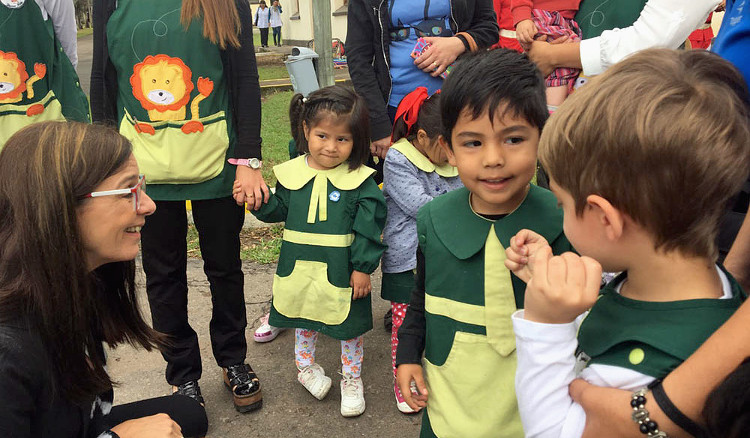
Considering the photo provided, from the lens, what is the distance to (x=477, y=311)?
1.66m

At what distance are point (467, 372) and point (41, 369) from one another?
1.10 m

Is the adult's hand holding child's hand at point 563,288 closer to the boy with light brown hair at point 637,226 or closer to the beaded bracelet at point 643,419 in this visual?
the boy with light brown hair at point 637,226

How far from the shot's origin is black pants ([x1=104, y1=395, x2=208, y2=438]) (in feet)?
6.47

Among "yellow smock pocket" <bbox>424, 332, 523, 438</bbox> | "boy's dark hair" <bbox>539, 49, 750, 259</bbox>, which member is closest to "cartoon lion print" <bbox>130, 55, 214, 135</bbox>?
"yellow smock pocket" <bbox>424, 332, 523, 438</bbox>

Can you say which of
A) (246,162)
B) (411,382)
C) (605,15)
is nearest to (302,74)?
(246,162)

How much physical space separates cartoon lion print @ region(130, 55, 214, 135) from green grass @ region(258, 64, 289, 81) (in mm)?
12226

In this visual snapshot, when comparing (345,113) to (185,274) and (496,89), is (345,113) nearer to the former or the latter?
(185,274)

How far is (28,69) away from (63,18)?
0.38 m

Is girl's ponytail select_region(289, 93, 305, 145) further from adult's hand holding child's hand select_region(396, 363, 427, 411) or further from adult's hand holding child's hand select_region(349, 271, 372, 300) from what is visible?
adult's hand holding child's hand select_region(396, 363, 427, 411)

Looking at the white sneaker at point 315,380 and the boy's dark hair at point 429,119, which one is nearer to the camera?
the boy's dark hair at point 429,119

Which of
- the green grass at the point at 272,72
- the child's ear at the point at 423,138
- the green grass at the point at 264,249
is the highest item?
the child's ear at the point at 423,138

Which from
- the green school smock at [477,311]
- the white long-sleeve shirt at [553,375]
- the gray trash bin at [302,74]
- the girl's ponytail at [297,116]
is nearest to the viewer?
the white long-sleeve shirt at [553,375]

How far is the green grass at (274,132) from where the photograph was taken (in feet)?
21.5

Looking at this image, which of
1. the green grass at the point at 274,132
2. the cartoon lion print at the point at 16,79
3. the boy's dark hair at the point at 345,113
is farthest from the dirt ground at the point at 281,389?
the green grass at the point at 274,132
